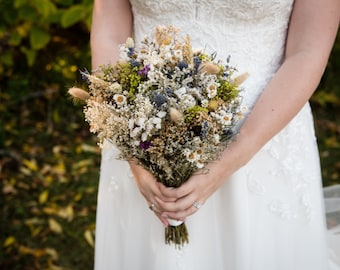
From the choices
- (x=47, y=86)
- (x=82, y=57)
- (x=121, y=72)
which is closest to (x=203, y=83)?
(x=121, y=72)

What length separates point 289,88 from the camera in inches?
68.5

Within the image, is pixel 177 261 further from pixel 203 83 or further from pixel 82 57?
pixel 82 57

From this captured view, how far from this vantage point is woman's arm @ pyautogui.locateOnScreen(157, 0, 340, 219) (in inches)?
66.7

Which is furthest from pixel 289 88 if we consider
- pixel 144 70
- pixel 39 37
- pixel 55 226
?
pixel 39 37

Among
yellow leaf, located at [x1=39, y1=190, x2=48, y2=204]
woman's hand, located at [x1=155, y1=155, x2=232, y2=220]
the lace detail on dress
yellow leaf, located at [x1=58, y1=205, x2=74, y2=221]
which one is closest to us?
woman's hand, located at [x1=155, y1=155, x2=232, y2=220]

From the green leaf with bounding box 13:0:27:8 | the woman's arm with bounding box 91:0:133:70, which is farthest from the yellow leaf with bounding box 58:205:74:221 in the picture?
the woman's arm with bounding box 91:0:133:70

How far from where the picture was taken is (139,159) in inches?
61.0

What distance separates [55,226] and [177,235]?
221 centimetres

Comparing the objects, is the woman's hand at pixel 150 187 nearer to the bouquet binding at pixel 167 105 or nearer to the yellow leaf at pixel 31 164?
the bouquet binding at pixel 167 105

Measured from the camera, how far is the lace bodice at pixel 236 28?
5.92 ft

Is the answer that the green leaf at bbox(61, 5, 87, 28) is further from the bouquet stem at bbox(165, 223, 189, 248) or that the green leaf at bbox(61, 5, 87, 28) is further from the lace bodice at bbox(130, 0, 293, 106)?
the bouquet stem at bbox(165, 223, 189, 248)

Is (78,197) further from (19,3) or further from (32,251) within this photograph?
(19,3)

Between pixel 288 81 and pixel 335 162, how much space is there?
296 cm

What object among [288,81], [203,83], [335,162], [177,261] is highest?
[335,162]
